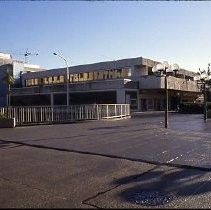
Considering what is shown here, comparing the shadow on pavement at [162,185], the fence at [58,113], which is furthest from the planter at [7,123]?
the shadow on pavement at [162,185]

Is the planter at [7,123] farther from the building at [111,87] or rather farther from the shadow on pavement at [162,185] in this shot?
the building at [111,87]

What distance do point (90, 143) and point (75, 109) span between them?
1233cm

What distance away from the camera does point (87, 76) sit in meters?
60.8

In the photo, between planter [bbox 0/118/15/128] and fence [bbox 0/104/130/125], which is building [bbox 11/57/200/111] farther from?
planter [bbox 0/118/15/128]

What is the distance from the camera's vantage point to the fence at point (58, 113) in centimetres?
2125

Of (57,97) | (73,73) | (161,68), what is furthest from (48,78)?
(161,68)

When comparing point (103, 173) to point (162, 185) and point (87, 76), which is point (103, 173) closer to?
point (162, 185)

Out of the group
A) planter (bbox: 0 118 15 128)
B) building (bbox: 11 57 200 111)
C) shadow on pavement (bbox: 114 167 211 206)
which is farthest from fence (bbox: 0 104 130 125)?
building (bbox: 11 57 200 111)

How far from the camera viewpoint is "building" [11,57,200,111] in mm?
50125

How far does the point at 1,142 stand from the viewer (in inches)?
510

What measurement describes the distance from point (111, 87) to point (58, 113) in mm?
26490

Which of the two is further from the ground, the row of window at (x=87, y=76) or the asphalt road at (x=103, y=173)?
the row of window at (x=87, y=76)

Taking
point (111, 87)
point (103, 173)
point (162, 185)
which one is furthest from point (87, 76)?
point (162, 185)

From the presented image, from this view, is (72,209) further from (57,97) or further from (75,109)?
(57,97)
